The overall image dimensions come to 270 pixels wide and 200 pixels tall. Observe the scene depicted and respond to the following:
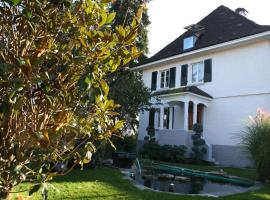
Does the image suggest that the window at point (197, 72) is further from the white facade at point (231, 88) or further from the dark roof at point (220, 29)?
the dark roof at point (220, 29)

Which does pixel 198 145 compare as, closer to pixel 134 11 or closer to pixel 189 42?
pixel 189 42

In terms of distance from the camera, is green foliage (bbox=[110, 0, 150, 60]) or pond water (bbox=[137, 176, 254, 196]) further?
green foliage (bbox=[110, 0, 150, 60])

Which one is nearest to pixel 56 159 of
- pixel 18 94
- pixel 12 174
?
pixel 12 174

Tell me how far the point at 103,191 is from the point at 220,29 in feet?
62.3

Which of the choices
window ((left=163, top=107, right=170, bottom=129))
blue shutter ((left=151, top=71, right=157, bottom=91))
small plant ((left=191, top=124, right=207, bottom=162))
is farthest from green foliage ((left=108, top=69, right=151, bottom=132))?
blue shutter ((left=151, top=71, right=157, bottom=91))

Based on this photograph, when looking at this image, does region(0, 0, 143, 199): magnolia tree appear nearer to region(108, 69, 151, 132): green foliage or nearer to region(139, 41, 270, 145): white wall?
region(108, 69, 151, 132): green foliage

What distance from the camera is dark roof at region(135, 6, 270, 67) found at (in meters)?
21.0

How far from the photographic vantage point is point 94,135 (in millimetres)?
2725

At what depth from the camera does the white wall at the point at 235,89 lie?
18984 millimetres

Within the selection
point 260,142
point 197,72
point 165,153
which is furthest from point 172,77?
point 260,142

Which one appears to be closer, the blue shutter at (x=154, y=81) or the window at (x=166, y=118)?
the window at (x=166, y=118)

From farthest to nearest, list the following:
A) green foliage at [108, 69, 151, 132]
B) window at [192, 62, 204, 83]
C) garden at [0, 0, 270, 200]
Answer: window at [192, 62, 204, 83] < green foliage at [108, 69, 151, 132] < garden at [0, 0, 270, 200]

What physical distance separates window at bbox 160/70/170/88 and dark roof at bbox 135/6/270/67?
1.26 meters

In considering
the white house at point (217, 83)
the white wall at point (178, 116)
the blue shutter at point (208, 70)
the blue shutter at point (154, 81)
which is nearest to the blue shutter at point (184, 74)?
the white house at point (217, 83)
